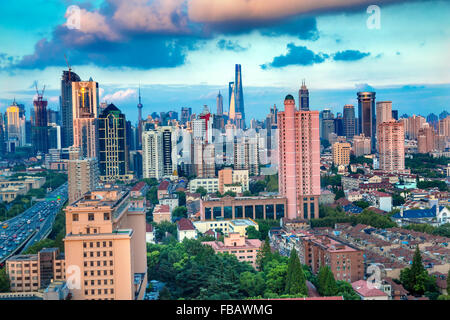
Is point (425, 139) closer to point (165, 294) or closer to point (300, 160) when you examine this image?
point (300, 160)

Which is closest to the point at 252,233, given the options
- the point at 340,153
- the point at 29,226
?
the point at 29,226

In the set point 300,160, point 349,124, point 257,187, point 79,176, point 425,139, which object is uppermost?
point 349,124

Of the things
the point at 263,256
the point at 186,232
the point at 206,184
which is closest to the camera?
the point at 263,256

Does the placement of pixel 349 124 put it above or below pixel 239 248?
above

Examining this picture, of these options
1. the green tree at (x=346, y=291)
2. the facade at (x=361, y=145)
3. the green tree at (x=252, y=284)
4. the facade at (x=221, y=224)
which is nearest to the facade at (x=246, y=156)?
the facade at (x=361, y=145)

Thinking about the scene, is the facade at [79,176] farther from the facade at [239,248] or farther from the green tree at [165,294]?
the green tree at [165,294]
